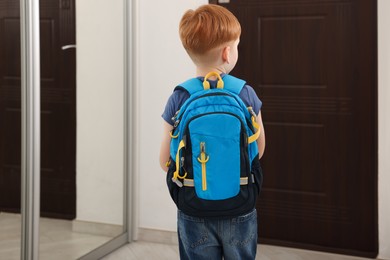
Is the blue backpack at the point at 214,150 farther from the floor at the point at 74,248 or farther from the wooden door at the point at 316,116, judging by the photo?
the wooden door at the point at 316,116

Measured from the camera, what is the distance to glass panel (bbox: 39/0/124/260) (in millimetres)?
2732

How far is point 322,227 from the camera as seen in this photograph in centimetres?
334

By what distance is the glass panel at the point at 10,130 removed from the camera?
95.6 inches

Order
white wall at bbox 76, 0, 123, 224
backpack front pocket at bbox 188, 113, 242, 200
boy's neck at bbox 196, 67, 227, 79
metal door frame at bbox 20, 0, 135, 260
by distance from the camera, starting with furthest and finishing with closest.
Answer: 1. white wall at bbox 76, 0, 123, 224
2. metal door frame at bbox 20, 0, 135, 260
3. boy's neck at bbox 196, 67, 227, 79
4. backpack front pocket at bbox 188, 113, 242, 200

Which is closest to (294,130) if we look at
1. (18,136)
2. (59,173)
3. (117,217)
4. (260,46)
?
(260,46)

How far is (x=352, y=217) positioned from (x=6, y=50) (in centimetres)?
Result: 209

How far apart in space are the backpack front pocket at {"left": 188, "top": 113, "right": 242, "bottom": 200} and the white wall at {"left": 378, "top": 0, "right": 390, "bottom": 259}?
171 centimetres

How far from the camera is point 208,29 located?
1.68m

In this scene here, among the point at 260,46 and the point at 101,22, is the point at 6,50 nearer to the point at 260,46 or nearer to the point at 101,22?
the point at 101,22

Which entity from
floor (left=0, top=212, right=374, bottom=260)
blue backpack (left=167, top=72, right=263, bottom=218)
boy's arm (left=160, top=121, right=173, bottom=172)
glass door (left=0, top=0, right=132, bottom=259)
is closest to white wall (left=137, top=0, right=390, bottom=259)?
glass door (left=0, top=0, right=132, bottom=259)

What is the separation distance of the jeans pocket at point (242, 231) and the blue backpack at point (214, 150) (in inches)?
1.2

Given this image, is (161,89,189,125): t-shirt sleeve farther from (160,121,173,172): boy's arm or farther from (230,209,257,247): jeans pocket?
(230,209,257,247): jeans pocket

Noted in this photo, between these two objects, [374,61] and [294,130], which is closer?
[374,61]

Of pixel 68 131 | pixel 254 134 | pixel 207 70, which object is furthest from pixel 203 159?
pixel 68 131
